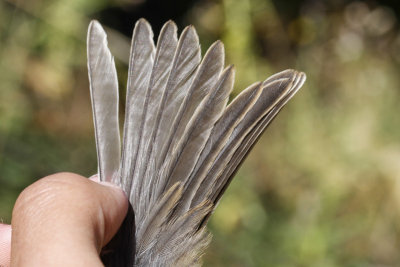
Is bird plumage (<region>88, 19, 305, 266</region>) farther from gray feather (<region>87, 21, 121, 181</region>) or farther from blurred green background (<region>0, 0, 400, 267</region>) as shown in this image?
blurred green background (<region>0, 0, 400, 267</region>)

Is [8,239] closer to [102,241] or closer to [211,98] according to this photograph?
[102,241]

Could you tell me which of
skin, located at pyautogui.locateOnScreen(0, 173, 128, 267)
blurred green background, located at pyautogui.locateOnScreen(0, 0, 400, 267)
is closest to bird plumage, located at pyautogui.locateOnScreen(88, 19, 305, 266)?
skin, located at pyautogui.locateOnScreen(0, 173, 128, 267)

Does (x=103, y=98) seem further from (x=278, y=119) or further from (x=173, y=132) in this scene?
(x=278, y=119)

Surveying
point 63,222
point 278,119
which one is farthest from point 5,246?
point 278,119

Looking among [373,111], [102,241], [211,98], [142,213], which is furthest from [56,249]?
[373,111]

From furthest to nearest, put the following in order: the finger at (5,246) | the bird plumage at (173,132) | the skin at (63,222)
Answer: the finger at (5,246) → the bird plumage at (173,132) → the skin at (63,222)

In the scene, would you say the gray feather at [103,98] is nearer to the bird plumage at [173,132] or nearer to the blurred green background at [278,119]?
the bird plumage at [173,132]

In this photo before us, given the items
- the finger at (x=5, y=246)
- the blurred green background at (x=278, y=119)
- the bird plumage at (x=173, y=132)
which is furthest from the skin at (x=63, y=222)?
the blurred green background at (x=278, y=119)
